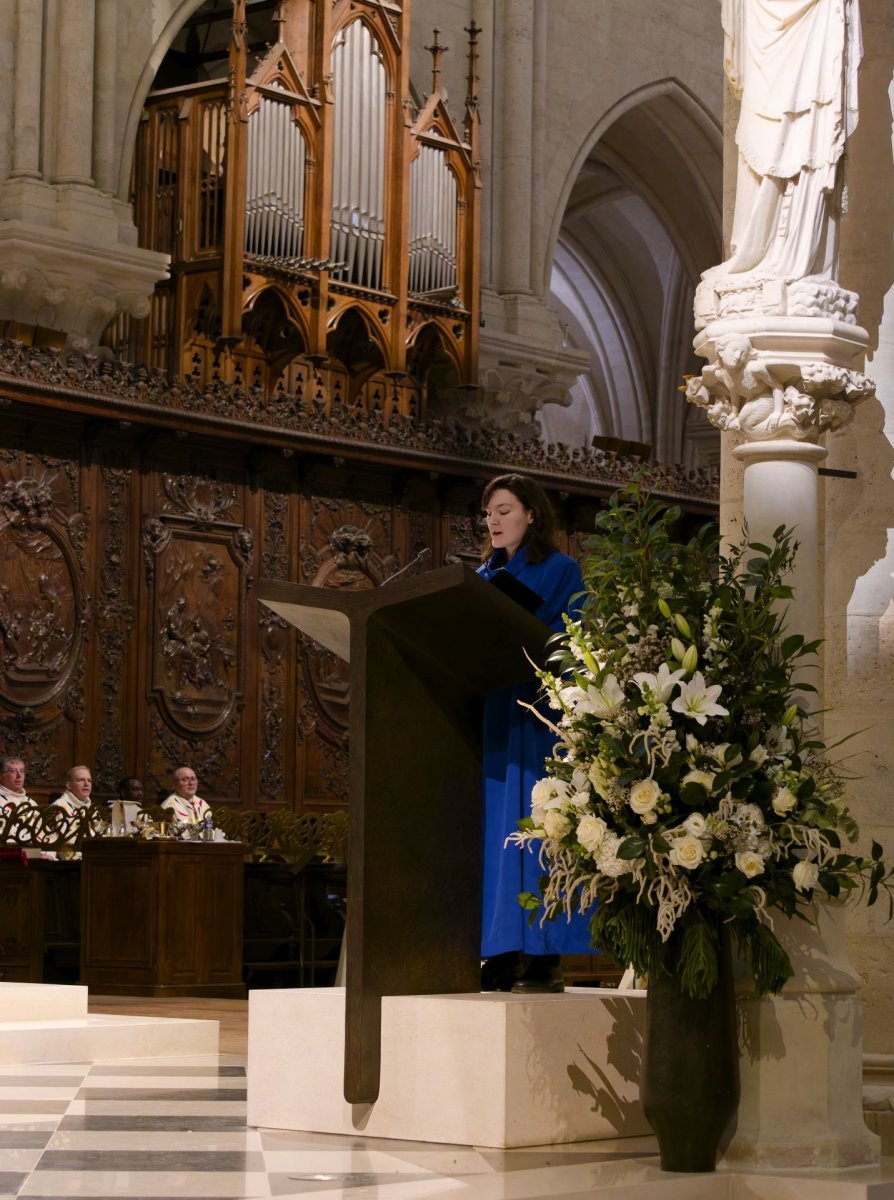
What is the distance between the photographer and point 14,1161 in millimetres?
4750

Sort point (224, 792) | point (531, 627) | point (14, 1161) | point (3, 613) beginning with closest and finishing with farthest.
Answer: point (14, 1161) < point (531, 627) < point (3, 613) < point (224, 792)

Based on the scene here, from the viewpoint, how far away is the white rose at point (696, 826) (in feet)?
15.0

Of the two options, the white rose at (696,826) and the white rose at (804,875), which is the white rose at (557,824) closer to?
the white rose at (696,826)

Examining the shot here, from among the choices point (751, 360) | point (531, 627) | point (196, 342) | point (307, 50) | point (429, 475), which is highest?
point (307, 50)

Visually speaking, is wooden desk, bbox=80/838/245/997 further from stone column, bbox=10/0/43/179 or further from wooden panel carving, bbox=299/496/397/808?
stone column, bbox=10/0/43/179

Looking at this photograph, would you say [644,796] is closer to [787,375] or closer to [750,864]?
[750,864]

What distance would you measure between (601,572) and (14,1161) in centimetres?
195

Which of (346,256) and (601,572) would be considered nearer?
(601,572)

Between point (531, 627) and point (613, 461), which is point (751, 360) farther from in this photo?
point (613, 461)

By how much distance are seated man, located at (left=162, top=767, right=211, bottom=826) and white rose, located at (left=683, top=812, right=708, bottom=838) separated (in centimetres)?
1000

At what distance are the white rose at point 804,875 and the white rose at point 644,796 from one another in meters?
0.35

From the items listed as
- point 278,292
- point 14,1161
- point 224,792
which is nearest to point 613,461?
point 278,292

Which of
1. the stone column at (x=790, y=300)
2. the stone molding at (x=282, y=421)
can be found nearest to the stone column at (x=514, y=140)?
the stone molding at (x=282, y=421)

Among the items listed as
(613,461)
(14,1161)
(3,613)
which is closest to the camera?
(14,1161)
